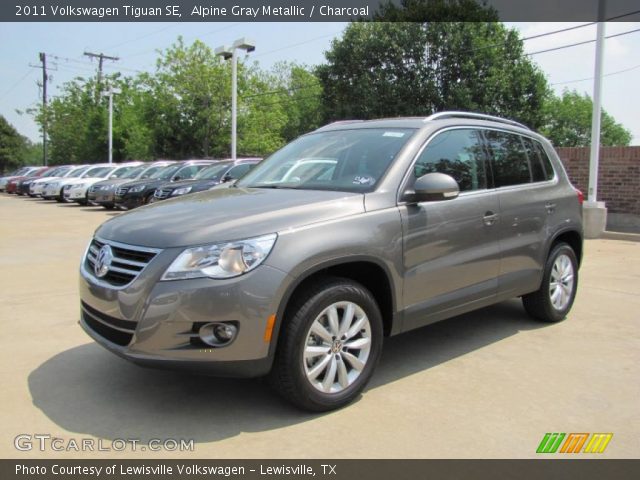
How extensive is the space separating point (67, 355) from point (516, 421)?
3.29m

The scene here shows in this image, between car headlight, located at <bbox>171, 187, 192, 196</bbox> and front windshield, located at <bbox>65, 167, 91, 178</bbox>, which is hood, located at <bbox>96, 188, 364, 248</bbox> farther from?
front windshield, located at <bbox>65, 167, 91, 178</bbox>

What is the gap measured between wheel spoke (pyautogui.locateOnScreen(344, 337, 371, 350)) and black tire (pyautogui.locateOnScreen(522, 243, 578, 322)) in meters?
2.39

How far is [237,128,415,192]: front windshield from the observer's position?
158 inches

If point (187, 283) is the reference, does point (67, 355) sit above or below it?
below

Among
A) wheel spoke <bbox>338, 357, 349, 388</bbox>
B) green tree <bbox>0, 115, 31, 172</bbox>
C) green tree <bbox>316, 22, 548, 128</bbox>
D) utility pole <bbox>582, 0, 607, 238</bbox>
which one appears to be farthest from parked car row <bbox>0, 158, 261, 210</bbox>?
green tree <bbox>0, 115, 31, 172</bbox>

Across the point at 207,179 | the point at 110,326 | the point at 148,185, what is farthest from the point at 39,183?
the point at 110,326

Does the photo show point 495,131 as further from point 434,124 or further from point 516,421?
point 516,421

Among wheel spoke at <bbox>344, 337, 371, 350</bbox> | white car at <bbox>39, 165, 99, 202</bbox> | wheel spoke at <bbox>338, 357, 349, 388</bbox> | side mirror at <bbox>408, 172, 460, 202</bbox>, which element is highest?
side mirror at <bbox>408, 172, 460, 202</bbox>

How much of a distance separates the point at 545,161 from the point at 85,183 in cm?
1956

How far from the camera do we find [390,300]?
12.4 ft

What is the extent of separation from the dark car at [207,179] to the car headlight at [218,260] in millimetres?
10878

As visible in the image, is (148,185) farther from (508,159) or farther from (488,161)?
(488,161)

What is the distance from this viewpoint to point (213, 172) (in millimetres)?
15242

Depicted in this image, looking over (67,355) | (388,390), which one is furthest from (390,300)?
(67,355)
